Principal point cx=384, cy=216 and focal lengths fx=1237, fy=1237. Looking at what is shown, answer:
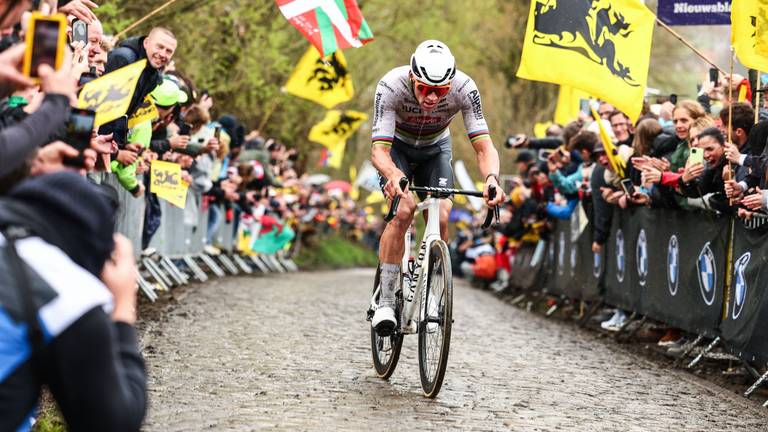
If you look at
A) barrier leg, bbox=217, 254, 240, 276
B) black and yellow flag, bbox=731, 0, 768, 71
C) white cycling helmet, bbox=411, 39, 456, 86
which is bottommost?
barrier leg, bbox=217, 254, 240, 276

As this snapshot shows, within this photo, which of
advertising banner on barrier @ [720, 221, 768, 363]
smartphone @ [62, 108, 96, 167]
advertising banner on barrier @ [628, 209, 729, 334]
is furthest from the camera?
advertising banner on barrier @ [628, 209, 729, 334]


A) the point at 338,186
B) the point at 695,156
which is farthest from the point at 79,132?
the point at 338,186

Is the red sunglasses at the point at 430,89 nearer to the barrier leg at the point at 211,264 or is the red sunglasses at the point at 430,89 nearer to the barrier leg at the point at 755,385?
the barrier leg at the point at 755,385

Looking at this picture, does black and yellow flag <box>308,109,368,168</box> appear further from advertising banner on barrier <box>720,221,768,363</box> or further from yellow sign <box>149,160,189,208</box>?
advertising banner on barrier <box>720,221,768,363</box>

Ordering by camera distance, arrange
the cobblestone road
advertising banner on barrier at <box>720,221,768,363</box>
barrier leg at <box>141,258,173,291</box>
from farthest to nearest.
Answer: barrier leg at <box>141,258,173,291</box> < advertising banner on barrier at <box>720,221,768,363</box> < the cobblestone road

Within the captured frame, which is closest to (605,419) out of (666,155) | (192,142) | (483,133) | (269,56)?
(483,133)

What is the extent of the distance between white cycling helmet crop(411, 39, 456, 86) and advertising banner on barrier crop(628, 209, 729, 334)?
3.86 m

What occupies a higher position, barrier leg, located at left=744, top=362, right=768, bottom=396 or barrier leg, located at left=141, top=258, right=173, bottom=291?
barrier leg, located at left=744, top=362, right=768, bottom=396

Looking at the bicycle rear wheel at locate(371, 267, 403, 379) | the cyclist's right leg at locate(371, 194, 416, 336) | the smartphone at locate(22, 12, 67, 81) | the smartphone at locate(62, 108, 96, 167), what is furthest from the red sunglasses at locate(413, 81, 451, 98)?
the smartphone at locate(22, 12, 67, 81)

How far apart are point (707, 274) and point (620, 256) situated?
11.0ft

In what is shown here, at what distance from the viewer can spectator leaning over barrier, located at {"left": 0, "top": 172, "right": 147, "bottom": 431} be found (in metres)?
2.84

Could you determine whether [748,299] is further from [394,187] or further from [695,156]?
[394,187]

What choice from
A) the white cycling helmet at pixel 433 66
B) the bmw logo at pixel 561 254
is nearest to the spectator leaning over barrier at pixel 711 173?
the white cycling helmet at pixel 433 66

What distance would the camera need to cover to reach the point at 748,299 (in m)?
9.76
